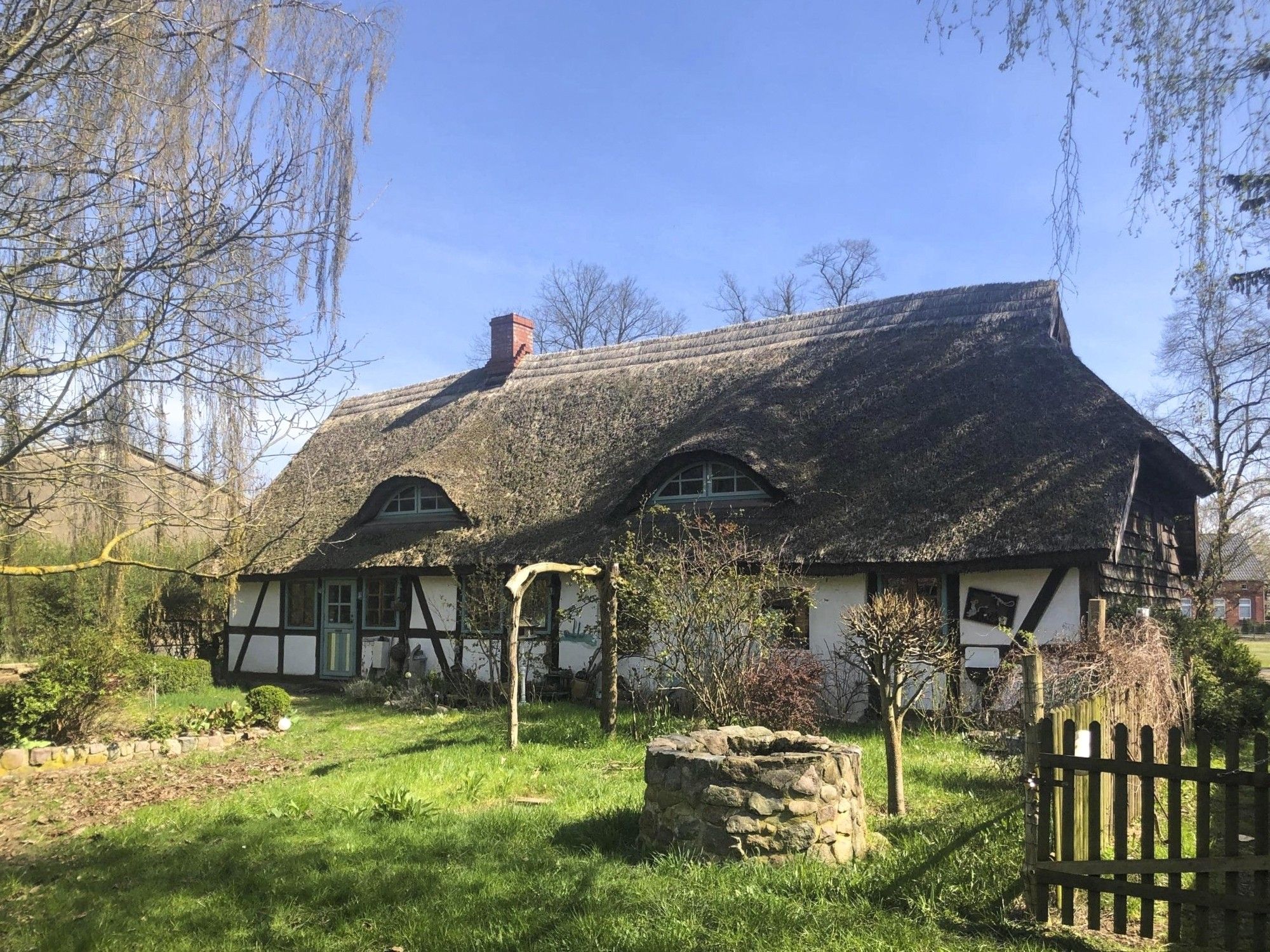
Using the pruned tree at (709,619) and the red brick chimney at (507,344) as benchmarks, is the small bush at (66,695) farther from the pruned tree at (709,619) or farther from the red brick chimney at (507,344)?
the red brick chimney at (507,344)

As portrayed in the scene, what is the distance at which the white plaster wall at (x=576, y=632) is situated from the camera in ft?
43.0

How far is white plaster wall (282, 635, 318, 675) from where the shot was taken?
1633 cm

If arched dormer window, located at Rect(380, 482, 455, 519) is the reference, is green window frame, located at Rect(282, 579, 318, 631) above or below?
below

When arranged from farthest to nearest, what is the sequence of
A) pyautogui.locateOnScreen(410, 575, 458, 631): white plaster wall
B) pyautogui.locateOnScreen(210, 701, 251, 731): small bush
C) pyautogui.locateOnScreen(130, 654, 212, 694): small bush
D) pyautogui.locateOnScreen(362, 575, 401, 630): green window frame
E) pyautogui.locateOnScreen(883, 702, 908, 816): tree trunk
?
pyautogui.locateOnScreen(362, 575, 401, 630): green window frame, pyautogui.locateOnScreen(410, 575, 458, 631): white plaster wall, pyautogui.locateOnScreen(130, 654, 212, 694): small bush, pyautogui.locateOnScreen(210, 701, 251, 731): small bush, pyautogui.locateOnScreen(883, 702, 908, 816): tree trunk

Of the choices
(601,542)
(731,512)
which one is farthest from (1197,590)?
(601,542)

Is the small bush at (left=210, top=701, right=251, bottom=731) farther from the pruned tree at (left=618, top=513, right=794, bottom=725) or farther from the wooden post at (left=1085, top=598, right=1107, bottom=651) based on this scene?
the wooden post at (left=1085, top=598, right=1107, bottom=651)

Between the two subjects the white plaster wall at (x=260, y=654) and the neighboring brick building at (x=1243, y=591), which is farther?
the neighboring brick building at (x=1243, y=591)

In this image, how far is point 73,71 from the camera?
4.40 m

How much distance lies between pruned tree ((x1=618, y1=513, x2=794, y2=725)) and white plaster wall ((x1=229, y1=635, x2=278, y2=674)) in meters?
9.87

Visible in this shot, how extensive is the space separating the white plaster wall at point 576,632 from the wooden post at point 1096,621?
6572mm

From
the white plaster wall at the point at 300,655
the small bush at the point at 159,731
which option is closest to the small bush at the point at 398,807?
the small bush at the point at 159,731

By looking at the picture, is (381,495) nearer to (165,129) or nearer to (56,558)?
(56,558)

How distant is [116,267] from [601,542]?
329 inches

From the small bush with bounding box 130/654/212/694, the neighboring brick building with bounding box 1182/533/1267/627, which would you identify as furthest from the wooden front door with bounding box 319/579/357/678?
the neighboring brick building with bounding box 1182/533/1267/627
